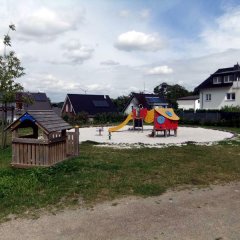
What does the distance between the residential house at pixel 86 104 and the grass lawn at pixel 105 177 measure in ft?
143

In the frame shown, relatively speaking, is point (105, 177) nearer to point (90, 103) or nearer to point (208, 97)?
point (208, 97)

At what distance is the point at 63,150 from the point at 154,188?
454 centimetres

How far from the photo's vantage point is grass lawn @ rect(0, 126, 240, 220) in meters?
7.48

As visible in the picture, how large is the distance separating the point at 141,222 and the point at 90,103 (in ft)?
177

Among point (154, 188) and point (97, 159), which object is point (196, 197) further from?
point (97, 159)

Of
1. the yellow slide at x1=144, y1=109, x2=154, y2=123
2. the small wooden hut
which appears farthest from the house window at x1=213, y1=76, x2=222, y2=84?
the small wooden hut

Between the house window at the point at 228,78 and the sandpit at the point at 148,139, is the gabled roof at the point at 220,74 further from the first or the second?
the sandpit at the point at 148,139

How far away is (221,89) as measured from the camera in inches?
1962

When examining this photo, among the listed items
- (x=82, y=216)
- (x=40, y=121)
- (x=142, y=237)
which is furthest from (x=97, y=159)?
(x=142, y=237)

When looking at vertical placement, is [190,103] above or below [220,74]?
below

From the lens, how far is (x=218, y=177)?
988cm

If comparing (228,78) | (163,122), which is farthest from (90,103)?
(163,122)

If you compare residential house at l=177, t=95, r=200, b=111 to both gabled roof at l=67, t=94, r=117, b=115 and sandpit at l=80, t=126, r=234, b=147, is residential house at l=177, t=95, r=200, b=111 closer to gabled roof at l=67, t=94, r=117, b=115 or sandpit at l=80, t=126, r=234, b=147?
gabled roof at l=67, t=94, r=117, b=115

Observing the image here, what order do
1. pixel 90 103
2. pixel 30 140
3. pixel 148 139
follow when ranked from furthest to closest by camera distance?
pixel 90 103 < pixel 148 139 < pixel 30 140
